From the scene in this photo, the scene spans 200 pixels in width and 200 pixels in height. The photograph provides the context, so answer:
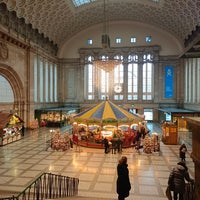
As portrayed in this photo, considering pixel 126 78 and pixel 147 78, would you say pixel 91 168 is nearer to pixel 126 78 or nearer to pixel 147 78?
pixel 126 78

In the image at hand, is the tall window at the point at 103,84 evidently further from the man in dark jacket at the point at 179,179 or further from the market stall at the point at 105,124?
the man in dark jacket at the point at 179,179

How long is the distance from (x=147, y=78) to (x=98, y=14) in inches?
431

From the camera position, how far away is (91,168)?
33.2ft

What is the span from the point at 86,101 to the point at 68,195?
84.8 ft

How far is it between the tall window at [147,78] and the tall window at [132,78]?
1020 mm

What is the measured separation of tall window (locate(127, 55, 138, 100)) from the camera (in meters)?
31.6

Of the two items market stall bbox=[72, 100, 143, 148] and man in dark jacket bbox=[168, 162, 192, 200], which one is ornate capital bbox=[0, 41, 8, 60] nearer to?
market stall bbox=[72, 100, 143, 148]

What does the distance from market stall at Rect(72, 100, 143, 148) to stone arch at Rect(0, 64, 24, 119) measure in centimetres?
831

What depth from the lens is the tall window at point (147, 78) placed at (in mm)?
31359

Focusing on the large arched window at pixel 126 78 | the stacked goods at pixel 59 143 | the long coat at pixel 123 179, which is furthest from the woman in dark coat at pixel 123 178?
the large arched window at pixel 126 78

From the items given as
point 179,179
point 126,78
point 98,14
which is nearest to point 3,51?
point 98,14

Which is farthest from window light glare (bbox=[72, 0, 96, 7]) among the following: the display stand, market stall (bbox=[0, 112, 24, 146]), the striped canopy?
the display stand

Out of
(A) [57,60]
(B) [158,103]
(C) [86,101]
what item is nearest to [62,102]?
(C) [86,101]

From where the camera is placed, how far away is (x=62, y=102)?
33.1 meters
